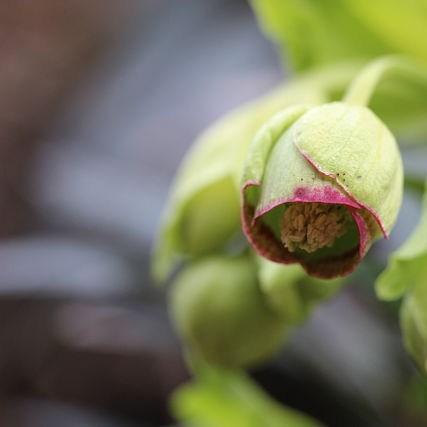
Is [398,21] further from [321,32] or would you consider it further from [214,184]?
[214,184]

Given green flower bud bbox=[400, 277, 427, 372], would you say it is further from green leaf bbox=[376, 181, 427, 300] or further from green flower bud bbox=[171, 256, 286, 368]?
green flower bud bbox=[171, 256, 286, 368]

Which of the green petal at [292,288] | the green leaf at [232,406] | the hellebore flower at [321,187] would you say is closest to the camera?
the hellebore flower at [321,187]

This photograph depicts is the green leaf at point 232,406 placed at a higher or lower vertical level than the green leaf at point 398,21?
lower

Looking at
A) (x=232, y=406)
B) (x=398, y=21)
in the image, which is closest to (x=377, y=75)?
(x=398, y=21)

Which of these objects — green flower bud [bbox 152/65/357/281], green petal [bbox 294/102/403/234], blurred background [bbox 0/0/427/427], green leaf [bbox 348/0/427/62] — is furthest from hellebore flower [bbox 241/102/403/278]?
blurred background [bbox 0/0/427/427]

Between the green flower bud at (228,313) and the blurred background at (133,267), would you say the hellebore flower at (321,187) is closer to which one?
the green flower bud at (228,313)

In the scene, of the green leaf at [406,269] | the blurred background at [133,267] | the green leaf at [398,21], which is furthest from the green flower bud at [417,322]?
the blurred background at [133,267]
